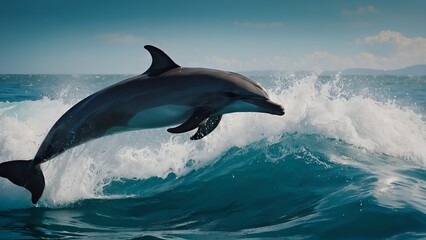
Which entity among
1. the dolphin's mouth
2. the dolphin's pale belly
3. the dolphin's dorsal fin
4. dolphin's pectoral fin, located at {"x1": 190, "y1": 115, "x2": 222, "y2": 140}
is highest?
the dolphin's dorsal fin

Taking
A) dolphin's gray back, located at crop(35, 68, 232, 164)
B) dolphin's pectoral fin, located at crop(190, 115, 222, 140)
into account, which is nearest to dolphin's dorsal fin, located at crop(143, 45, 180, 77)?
dolphin's gray back, located at crop(35, 68, 232, 164)

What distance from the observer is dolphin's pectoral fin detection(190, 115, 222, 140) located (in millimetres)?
6832

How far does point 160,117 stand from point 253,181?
3.26m

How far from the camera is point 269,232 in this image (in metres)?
6.10

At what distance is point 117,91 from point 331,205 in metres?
3.70

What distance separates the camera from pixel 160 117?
22.3ft

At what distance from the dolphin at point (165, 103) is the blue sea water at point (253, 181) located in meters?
1.42

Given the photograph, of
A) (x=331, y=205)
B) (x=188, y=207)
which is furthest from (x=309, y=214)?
(x=188, y=207)

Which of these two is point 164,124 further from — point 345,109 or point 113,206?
point 345,109

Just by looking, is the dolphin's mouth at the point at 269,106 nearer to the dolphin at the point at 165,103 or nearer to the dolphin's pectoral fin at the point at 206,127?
the dolphin at the point at 165,103

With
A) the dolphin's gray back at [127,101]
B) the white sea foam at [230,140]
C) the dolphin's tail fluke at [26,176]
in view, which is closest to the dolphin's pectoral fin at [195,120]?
the dolphin's gray back at [127,101]

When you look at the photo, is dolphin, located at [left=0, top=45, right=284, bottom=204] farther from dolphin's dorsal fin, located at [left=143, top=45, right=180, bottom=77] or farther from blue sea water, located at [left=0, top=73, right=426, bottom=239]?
blue sea water, located at [left=0, top=73, right=426, bottom=239]

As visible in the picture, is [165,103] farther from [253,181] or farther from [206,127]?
[253,181]

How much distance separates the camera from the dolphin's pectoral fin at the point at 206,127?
6.83 m
